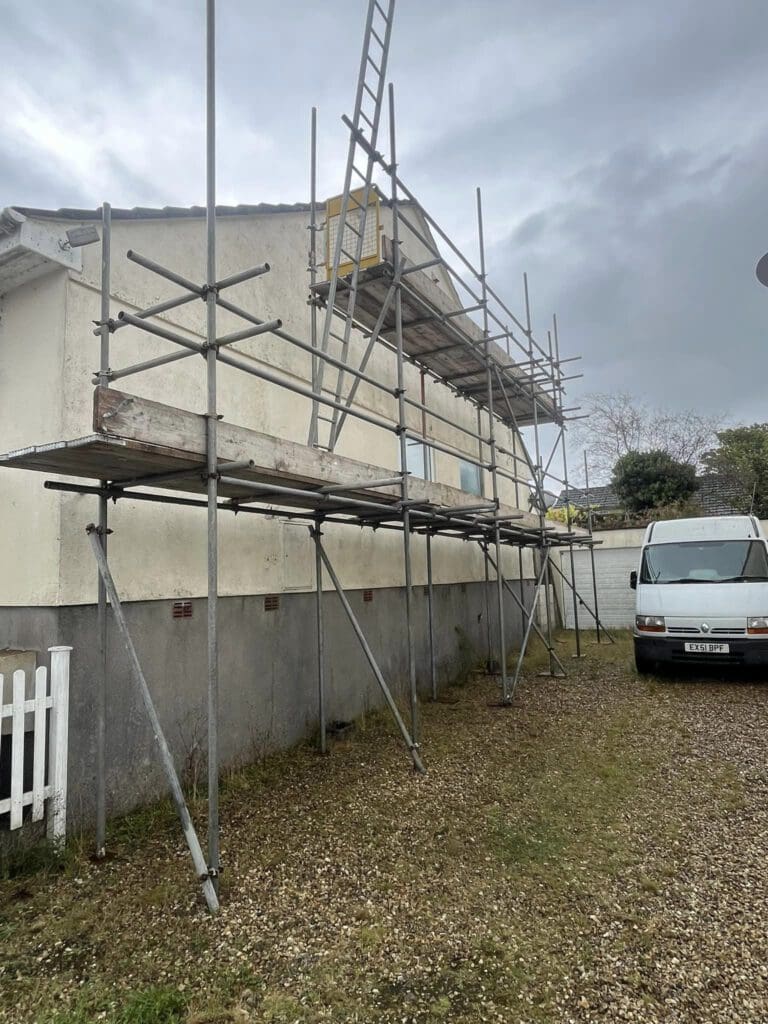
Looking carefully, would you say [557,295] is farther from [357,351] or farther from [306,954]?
[306,954]

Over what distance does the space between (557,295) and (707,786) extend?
19.6 metres

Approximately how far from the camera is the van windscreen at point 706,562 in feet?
27.8

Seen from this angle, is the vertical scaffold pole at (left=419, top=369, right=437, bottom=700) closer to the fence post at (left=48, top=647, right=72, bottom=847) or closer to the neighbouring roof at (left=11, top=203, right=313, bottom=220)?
the neighbouring roof at (left=11, top=203, right=313, bottom=220)

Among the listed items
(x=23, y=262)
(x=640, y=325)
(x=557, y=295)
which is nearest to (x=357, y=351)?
(x=23, y=262)

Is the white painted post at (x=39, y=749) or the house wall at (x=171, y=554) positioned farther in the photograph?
the house wall at (x=171, y=554)

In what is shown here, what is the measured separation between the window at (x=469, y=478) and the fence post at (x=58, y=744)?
817cm

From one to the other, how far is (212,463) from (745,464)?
58.0 ft

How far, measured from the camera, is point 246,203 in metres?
6.28

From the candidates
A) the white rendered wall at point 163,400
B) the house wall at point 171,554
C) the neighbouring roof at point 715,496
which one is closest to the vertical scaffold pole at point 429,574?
the house wall at point 171,554

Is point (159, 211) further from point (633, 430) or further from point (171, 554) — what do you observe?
point (633, 430)

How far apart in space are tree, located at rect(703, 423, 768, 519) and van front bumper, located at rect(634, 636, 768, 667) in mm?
8922

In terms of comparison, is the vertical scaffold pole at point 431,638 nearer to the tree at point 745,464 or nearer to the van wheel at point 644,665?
the van wheel at point 644,665

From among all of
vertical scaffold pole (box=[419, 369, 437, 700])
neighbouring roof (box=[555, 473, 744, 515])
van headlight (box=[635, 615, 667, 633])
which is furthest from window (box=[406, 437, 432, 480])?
neighbouring roof (box=[555, 473, 744, 515])

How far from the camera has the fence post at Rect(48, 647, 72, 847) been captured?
3.61 m
